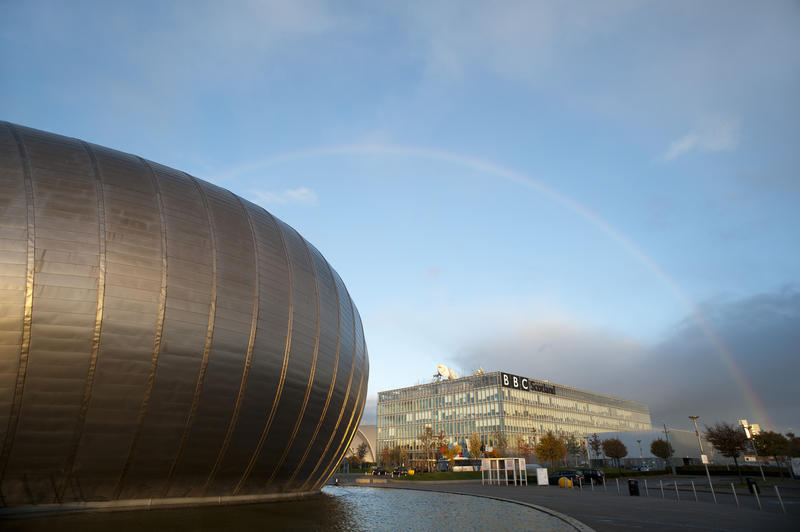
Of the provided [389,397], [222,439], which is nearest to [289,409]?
[222,439]

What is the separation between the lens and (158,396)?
55.2ft

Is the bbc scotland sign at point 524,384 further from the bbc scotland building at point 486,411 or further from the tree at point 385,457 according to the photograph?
the tree at point 385,457

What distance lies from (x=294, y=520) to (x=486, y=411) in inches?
3670

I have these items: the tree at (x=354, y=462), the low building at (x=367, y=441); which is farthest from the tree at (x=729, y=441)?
the low building at (x=367, y=441)

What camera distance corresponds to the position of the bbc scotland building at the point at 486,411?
10219 centimetres

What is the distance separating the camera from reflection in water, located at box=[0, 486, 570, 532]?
13320 millimetres

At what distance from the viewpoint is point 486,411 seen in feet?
338

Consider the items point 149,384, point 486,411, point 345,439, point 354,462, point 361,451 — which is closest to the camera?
point 149,384

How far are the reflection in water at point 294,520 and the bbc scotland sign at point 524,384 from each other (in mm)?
86597

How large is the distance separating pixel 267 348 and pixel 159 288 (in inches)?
187

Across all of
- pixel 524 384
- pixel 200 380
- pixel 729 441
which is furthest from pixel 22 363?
pixel 524 384

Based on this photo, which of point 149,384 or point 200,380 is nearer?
point 149,384

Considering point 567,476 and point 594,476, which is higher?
point 594,476

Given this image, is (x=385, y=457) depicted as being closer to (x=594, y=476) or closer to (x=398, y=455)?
(x=398, y=455)
